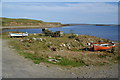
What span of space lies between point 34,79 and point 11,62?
14.0 feet

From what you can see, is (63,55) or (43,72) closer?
(43,72)

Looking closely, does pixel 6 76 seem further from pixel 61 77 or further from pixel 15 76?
pixel 61 77

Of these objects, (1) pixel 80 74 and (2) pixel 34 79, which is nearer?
(2) pixel 34 79

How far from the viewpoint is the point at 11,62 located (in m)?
12.5

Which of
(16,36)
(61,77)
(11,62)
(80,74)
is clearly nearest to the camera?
(61,77)

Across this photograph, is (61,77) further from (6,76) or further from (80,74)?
(6,76)

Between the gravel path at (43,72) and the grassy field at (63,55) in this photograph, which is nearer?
the gravel path at (43,72)

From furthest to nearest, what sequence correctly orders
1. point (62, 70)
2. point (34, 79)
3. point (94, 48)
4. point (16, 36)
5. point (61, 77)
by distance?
point (16, 36), point (94, 48), point (62, 70), point (61, 77), point (34, 79)

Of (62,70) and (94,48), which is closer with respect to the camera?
(62,70)

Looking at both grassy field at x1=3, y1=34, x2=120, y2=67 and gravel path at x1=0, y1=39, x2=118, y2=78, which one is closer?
gravel path at x1=0, y1=39, x2=118, y2=78

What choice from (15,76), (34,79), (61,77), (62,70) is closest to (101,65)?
(62,70)

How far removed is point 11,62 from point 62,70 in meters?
4.36

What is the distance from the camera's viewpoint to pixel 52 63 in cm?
1278

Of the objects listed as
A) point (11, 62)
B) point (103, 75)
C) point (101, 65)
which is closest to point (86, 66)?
point (101, 65)
